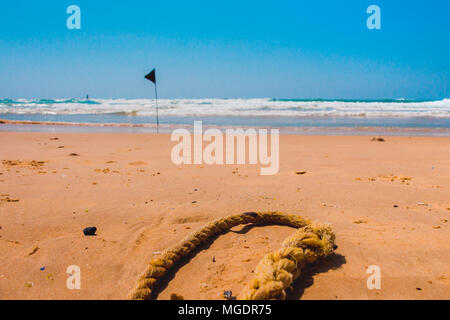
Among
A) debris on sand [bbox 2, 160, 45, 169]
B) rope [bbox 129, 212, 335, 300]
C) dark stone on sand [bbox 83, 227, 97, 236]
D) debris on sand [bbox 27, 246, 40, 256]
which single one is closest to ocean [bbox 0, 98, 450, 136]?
debris on sand [bbox 2, 160, 45, 169]

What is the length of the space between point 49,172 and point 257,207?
9.81ft

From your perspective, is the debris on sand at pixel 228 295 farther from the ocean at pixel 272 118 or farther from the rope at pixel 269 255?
the ocean at pixel 272 118

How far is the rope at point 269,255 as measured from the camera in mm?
1569

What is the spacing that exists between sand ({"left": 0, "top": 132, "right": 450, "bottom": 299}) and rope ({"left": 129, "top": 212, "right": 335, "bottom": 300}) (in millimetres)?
80

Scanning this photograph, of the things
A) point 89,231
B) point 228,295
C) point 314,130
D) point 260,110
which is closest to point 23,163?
point 89,231

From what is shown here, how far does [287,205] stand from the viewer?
10.3 feet

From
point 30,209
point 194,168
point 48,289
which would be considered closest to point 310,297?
point 48,289

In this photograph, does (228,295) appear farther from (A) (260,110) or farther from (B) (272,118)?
(A) (260,110)

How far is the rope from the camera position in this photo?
157 centimetres

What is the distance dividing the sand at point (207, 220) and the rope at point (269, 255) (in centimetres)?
8

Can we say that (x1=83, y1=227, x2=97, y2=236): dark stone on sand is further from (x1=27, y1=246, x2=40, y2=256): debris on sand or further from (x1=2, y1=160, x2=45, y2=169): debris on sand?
(x1=2, y1=160, x2=45, y2=169): debris on sand

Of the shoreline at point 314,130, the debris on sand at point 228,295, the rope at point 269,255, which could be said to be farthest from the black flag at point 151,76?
the debris on sand at point 228,295

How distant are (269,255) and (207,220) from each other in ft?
3.50
